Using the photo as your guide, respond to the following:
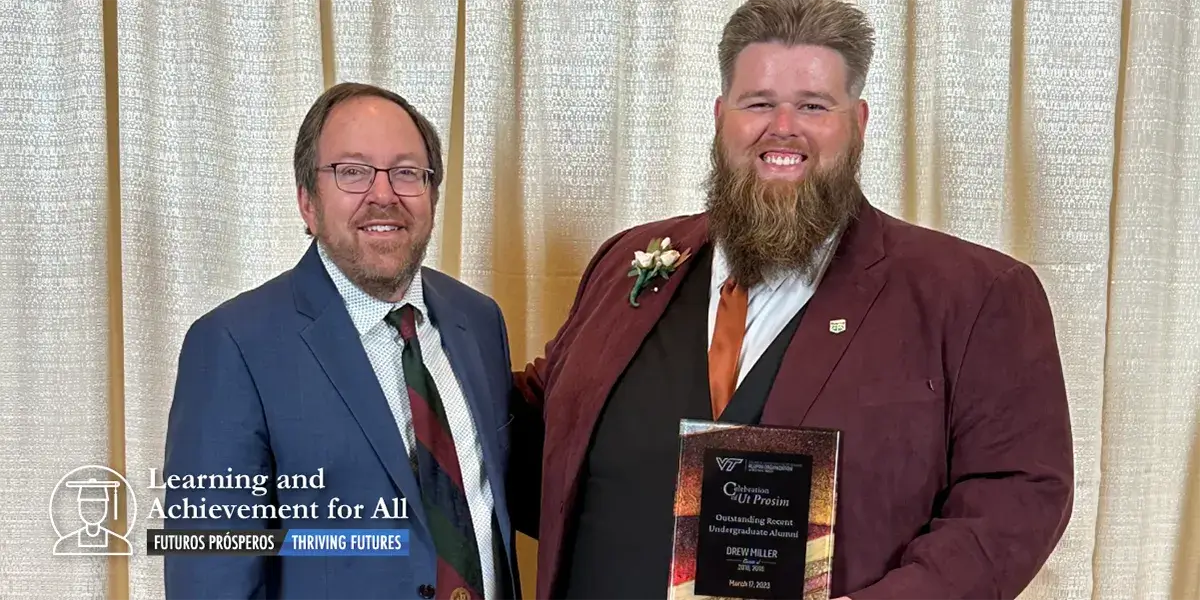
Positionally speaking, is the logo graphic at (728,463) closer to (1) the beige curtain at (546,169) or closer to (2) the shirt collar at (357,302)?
(2) the shirt collar at (357,302)

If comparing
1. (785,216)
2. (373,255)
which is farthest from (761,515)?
(373,255)

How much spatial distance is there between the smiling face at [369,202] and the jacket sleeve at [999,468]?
0.85 metres

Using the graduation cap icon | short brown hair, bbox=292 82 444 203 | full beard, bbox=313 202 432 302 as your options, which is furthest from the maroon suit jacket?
the graduation cap icon

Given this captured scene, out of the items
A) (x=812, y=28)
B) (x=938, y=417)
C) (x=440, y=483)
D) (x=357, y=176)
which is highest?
(x=812, y=28)

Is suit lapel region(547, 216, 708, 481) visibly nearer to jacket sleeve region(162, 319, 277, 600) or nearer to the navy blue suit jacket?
the navy blue suit jacket

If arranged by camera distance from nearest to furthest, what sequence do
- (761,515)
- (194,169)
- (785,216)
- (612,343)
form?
1. (761,515)
2. (785,216)
3. (612,343)
4. (194,169)

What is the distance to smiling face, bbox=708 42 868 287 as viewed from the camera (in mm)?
1618

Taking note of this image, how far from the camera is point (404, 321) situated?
170 centimetres

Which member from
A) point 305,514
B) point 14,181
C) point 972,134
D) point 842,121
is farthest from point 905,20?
point 14,181

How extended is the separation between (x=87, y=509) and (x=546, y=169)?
3.93 ft

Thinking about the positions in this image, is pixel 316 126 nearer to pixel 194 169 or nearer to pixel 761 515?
pixel 194 169

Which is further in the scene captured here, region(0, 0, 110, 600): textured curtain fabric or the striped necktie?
region(0, 0, 110, 600): textured curtain fabric

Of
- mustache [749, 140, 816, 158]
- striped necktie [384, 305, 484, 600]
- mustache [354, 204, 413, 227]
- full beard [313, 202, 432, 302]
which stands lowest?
striped necktie [384, 305, 484, 600]

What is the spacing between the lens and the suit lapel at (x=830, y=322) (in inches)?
60.9
